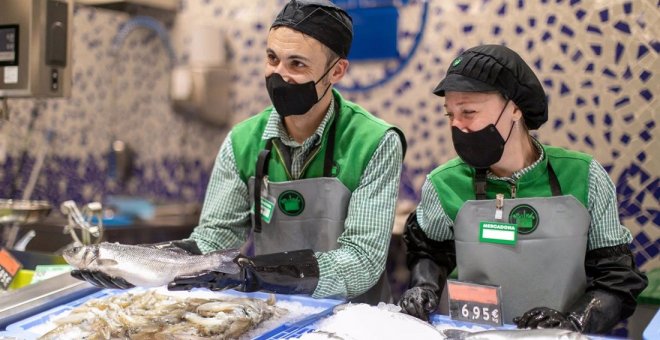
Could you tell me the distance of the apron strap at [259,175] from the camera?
236 centimetres

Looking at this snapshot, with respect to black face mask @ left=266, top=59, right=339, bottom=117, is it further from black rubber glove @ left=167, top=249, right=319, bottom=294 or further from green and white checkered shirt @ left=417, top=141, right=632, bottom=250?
green and white checkered shirt @ left=417, top=141, right=632, bottom=250

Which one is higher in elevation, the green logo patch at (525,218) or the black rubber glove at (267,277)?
the green logo patch at (525,218)

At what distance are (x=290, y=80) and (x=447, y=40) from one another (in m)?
2.09

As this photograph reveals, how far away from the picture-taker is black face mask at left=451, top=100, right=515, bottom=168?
2125mm

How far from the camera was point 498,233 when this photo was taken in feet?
7.20

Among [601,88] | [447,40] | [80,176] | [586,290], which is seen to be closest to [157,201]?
[80,176]

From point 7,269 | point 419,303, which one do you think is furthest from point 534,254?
point 7,269

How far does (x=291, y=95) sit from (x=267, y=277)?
0.71 metres

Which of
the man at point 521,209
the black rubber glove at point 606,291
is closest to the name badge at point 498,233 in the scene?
the man at point 521,209

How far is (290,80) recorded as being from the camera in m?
2.22

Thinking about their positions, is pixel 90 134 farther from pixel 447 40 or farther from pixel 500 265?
A: pixel 500 265

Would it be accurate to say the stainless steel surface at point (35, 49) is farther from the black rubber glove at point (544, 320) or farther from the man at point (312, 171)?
the black rubber glove at point (544, 320)

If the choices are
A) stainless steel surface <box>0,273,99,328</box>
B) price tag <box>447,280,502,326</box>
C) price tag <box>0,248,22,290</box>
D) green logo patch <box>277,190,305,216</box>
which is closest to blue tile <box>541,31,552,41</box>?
green logo patch <box>277,190,305,216</box>

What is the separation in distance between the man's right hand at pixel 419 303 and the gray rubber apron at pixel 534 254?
26cm
